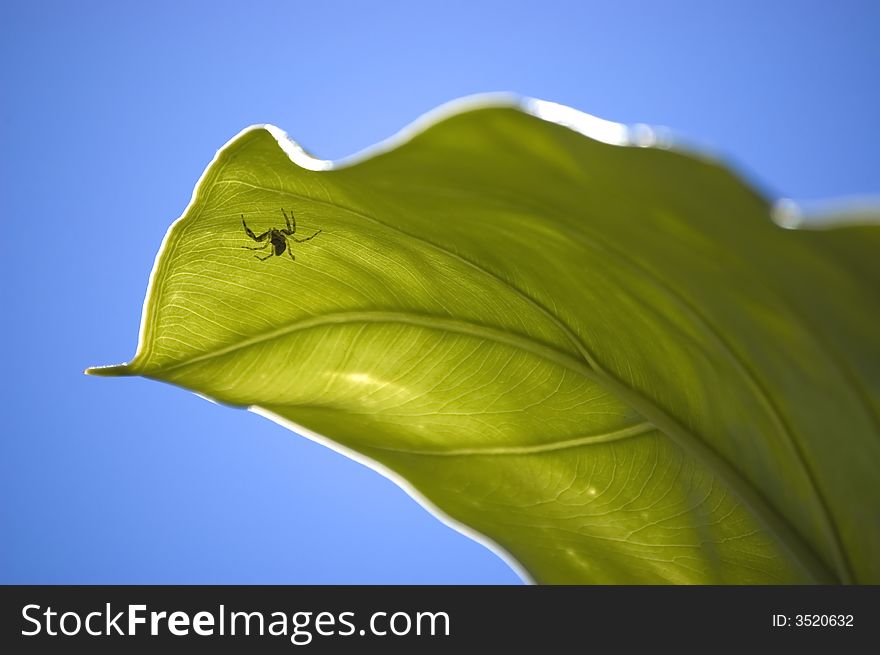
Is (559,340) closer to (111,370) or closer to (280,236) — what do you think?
(280,236)

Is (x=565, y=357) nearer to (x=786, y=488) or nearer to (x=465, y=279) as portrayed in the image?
(x=465, y=279)

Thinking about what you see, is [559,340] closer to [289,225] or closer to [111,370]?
[289,225]

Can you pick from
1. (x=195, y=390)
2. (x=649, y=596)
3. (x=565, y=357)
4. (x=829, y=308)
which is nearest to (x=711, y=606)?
(x=649, y=596)

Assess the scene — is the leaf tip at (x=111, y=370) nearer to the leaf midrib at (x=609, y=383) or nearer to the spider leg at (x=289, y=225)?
the leaf midrib at (x=609, y=383)

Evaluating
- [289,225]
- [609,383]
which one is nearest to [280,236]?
[289,225]

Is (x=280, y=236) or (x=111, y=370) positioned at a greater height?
(x=280, y=236)

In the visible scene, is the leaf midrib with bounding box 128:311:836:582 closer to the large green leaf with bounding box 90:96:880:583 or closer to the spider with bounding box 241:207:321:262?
the large green leaf with bounding box 90:96:880:583

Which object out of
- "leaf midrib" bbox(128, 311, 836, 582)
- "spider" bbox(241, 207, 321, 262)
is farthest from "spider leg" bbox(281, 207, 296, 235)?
"leaf midrib" bbox(128, 311, 836, 582)

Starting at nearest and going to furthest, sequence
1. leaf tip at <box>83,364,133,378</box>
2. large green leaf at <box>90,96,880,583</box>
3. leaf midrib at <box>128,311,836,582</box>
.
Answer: large green leaf at <box>90,96,880,583</box> → leaf midrib at <box>128,311,836,582</box> → leaf tip at <box>83,364,133,378</box>
